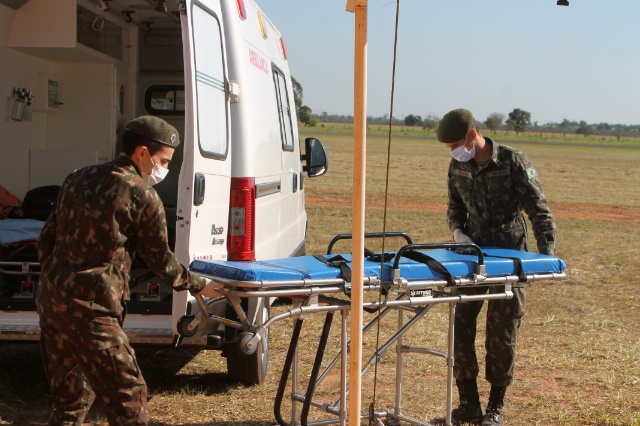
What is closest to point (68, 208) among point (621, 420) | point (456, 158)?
point (456, 158)

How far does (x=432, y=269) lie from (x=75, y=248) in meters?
1.86

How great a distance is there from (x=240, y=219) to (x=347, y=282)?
128cm

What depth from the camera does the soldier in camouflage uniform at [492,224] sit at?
5.28 meters

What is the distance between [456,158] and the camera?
5418 millimetres

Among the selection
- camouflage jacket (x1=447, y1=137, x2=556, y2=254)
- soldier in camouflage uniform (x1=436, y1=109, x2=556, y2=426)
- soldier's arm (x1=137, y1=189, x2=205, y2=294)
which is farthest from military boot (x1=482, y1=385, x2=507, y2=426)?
soldier's arm (x1=137, y1=189, x2=205, y2=294)

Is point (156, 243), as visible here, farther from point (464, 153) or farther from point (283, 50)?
point (283, 50)

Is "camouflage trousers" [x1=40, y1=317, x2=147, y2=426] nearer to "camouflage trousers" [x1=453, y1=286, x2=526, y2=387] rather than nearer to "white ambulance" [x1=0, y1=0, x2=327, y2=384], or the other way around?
"white ambulance" [x1=0, y1=0, x2=327, y2=384]

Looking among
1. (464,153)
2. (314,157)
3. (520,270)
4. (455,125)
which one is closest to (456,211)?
(464,153)

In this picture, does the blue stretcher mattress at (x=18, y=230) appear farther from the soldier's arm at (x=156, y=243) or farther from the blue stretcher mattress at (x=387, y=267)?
the soldier's arm at (x=156, y=243)

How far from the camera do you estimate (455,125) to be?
17.0 ft

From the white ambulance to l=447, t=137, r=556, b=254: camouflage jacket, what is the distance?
135 centimetres

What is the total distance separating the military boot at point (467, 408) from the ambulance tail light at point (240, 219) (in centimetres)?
156

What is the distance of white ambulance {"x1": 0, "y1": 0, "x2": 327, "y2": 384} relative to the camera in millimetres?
5031

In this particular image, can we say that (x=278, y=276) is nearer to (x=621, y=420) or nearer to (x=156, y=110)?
(x=621, y=420)
